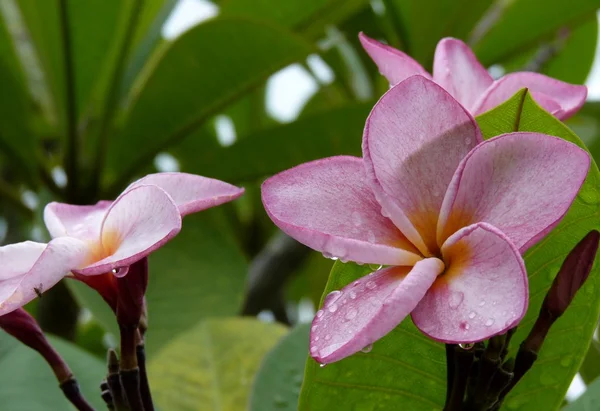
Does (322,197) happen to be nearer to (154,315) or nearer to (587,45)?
(154,315)

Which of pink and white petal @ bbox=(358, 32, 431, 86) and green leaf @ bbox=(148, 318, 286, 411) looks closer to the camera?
pink and white petal @ bbox=(358, 32, 431, 86)

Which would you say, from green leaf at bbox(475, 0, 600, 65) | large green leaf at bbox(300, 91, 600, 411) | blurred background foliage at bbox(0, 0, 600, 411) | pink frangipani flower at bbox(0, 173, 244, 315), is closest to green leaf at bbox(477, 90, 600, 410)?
large green leaf at bbox(300, 91, 600, 411)

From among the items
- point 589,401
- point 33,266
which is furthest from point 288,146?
point 33,266

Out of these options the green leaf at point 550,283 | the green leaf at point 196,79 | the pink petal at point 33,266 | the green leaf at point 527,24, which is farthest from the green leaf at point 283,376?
the green leaf at point 527,24

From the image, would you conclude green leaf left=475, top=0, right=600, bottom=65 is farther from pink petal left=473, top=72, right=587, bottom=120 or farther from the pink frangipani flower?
the pink frangipani flower

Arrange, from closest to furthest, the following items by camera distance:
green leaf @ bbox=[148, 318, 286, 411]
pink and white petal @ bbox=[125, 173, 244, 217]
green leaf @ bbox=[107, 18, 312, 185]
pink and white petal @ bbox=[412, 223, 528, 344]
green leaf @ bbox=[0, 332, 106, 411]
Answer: pink and white petal @ bbox=[412, 223, 528, 344] < pink and white petal @ bbox=[125, 173, 244, 217] < green leaf @ bbox=[0, 332, 106, 411] < green leaf @ bbox=[148, 318, 286, 411] < green leaf @ bbox=[107, 18, 312, 185]

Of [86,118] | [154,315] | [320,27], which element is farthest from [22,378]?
[320,27]

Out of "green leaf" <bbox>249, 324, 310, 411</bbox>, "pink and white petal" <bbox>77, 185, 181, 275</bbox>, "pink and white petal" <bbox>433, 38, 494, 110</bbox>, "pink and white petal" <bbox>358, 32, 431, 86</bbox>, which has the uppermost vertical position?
"pink and white petal" <bbox>77, 185, 181, 275</bbox>
